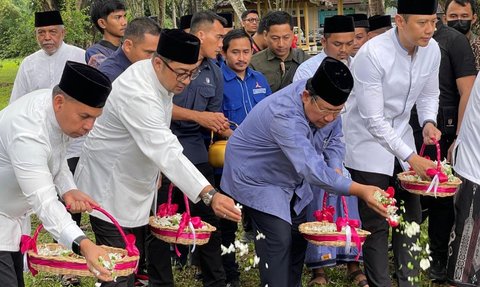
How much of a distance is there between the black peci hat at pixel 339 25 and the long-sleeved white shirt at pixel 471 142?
131cm

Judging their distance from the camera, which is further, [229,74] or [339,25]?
[229,74]

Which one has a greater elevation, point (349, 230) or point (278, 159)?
point (278, 159)

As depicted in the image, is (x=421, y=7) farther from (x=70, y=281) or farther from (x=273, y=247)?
(x=70, y=281)

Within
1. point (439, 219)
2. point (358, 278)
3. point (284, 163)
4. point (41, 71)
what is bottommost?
point (358, 278)

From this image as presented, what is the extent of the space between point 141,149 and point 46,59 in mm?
3046

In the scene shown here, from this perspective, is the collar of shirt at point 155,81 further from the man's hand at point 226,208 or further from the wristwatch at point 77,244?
the wristwatch at point 77,244

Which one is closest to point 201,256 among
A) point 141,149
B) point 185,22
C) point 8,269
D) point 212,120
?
point 212,120

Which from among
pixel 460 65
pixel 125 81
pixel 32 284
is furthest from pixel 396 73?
pixel 32 284

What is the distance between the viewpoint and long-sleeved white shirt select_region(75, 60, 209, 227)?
172 inches

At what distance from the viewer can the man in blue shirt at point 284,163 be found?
455 centimetres

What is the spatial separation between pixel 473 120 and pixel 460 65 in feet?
3.54

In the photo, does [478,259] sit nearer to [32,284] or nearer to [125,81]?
[125,81]

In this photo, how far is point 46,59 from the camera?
7105mm

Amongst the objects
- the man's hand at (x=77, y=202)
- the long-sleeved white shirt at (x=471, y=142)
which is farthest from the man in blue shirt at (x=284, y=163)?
the man's hand at (x=77, y=202)
